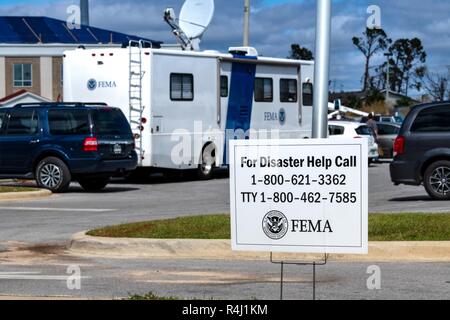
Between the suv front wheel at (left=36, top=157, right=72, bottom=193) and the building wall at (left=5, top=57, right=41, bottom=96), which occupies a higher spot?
the building wall at (left=5, top=57, right=41, bottom=96)

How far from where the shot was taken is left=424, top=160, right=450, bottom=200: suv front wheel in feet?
60.1

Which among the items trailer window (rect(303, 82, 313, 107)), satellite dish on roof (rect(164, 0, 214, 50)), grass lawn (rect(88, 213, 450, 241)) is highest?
satellite dish on roof (rect(164, 0, 214, 50))

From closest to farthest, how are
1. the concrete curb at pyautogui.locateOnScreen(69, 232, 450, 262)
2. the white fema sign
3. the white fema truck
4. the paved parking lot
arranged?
the white fema sign, the concrete curb at pyautogui.locateOnScreen(69, 232, 450, 262), the paved parking lot, the white fema truck

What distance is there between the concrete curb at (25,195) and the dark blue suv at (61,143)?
700 mm

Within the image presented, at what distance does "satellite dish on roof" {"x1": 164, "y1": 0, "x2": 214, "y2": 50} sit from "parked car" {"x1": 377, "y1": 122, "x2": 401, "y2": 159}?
1061cm

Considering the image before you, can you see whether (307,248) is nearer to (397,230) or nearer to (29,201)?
(397,230)

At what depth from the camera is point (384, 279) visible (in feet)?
34.2

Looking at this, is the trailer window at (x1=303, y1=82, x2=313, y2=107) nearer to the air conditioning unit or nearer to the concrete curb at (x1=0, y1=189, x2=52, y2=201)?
the air conditioning unit

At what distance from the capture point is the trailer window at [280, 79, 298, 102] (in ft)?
94.7

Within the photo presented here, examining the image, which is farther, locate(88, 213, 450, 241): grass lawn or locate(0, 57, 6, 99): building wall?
locate(0, 57, 6, 99): building wall

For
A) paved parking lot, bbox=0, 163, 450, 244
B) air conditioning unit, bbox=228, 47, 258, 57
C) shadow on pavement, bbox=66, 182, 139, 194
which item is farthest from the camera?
air conditioning unit, bbox=228, 47, 258, 57

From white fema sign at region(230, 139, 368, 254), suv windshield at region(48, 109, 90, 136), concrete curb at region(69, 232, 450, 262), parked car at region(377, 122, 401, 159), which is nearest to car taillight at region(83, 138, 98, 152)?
suv windshield at region(48, 109, 90, 136)

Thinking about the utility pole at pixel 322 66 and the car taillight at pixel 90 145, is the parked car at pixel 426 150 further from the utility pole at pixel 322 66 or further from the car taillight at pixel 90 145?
the utility pole at pixel 322 66
